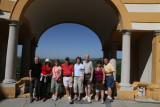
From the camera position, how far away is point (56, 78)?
49.1 ft

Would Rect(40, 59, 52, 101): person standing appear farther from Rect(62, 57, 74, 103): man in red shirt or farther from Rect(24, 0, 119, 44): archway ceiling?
Rect(24, 0, 119, 44): archway ceiling

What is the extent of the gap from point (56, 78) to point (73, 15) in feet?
27.6

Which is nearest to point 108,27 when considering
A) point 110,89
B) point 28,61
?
point 28,61

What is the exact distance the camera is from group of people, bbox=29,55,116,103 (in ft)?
48.6

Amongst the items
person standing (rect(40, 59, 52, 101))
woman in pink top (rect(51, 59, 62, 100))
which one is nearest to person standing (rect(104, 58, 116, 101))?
woman in pink top (rect(51, 59, 62, 100))

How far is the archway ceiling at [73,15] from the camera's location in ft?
64.0

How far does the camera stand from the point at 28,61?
2311 centimetres

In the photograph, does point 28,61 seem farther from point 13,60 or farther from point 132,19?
point 132,19

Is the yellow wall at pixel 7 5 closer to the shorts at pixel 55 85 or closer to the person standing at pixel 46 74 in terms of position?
the person standing at pixel 46 74

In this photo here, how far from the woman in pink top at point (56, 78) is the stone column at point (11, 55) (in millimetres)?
1949

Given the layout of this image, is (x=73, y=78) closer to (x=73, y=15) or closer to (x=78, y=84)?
(x=78, y=84)

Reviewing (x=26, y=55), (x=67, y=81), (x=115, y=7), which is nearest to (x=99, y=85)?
(x=67, y=81)

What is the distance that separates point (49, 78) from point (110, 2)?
14.7 ft

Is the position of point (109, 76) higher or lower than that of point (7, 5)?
lower
